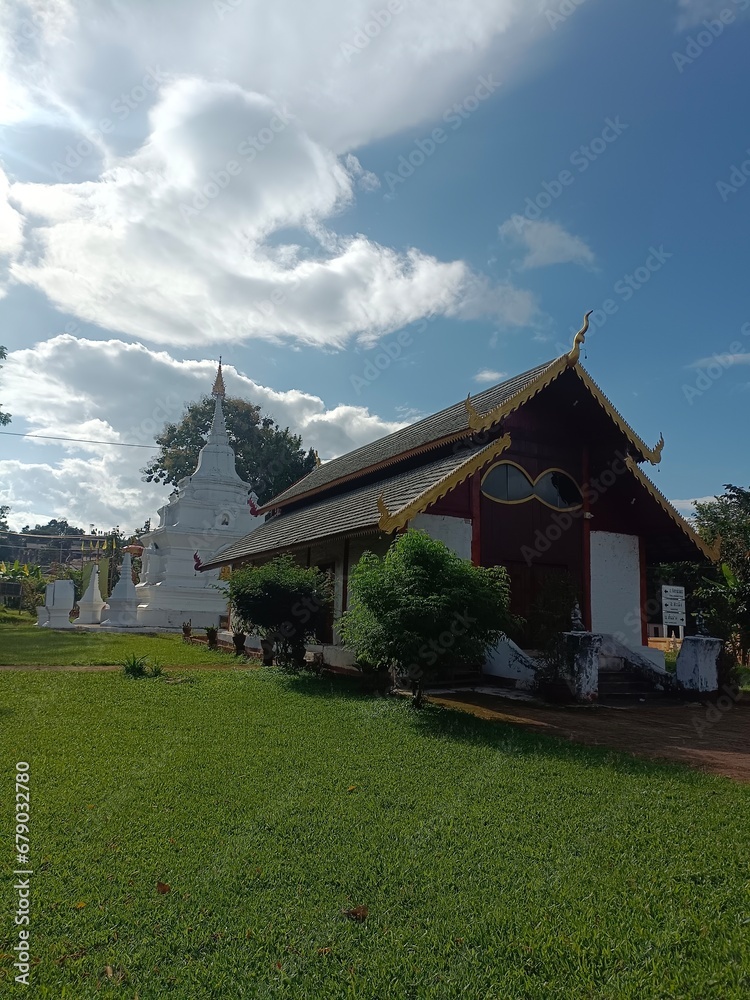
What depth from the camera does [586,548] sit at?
13.8m

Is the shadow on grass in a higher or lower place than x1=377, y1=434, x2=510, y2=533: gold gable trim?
lower

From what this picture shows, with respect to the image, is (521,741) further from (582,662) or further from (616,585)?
(616,585)

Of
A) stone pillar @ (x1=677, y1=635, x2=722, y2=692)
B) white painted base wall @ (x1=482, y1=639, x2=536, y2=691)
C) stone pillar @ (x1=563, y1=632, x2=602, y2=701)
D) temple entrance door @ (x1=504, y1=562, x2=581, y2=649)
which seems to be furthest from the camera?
stone pillar @ (x1=677, y1=635, x2=722, y2=692)

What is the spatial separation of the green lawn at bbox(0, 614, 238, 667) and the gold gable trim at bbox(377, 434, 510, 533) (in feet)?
21.0

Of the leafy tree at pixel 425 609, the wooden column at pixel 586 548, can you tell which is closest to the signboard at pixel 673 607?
the wooden column at pixel 586 548

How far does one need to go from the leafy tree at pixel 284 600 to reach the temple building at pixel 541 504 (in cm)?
90

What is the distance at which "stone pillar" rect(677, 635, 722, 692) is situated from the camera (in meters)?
11.7

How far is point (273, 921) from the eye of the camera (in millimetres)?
3326

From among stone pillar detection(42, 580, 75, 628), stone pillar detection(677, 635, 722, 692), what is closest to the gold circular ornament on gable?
stone pillar detection(677, 635, 722, 692)

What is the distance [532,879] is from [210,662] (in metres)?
12.4

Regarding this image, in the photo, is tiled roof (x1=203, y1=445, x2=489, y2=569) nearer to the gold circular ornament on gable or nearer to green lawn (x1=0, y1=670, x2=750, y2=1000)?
the gold circular ornament on gable

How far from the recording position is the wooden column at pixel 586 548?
13.6m

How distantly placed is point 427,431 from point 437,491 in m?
4.95

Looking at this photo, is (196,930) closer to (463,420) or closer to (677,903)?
(677,903)
